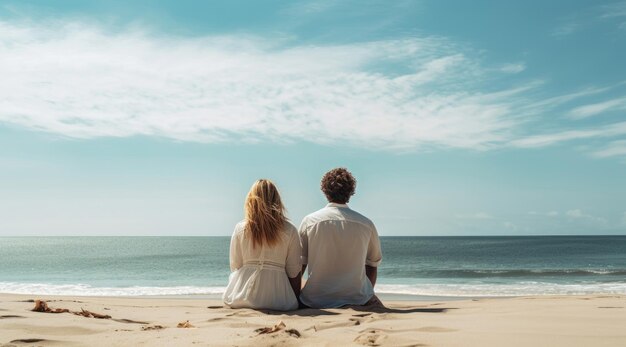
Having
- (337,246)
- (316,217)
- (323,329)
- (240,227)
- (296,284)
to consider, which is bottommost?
(323,329)

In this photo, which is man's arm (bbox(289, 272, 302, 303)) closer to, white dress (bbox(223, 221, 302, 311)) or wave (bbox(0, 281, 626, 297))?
white dress (bbox(223, 221, 302, 311))

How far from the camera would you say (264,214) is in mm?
5387

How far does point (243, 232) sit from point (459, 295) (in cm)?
897

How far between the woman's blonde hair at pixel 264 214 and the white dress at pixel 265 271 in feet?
0.29

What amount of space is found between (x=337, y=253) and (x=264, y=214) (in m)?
0.97

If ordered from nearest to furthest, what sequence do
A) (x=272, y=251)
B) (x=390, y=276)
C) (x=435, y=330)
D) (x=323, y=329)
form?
(x=435, y=330) → (x=323, y=329) → (x=272, y=251) → (x=390, y=276)

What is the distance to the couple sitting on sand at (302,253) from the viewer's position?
5.49 meters

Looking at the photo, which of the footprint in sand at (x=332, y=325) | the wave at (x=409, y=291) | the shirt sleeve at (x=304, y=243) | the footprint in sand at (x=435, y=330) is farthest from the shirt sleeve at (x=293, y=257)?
the wave at (x=409, y=291)

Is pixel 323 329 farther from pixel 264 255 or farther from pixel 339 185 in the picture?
pixel 339 185

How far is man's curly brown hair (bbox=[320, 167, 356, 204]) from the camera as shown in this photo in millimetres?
5785

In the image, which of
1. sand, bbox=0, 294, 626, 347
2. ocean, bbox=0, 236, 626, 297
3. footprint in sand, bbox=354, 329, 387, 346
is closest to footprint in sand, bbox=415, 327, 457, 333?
sand, bbox=0, 294, 626, 347

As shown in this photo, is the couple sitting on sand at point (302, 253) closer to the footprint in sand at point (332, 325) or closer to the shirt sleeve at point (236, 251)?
the shirt sleeve at point (236, 251)

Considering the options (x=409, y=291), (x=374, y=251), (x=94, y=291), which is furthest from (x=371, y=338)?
(x=94, y=291)

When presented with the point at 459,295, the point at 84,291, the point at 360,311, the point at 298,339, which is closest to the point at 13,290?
the point at 84,291
